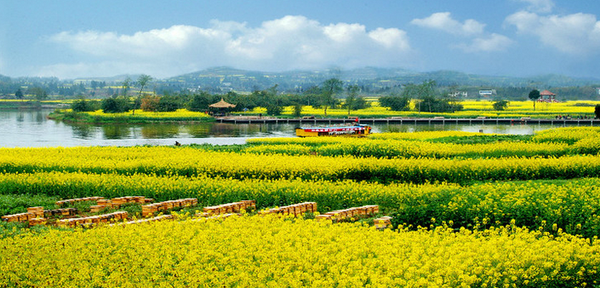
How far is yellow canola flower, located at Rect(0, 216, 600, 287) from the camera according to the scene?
23.1 feet

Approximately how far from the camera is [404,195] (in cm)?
1453

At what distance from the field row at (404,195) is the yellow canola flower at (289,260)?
2.21 m

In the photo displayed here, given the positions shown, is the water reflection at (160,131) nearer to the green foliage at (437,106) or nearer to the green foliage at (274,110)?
the green foliage at (274,110)

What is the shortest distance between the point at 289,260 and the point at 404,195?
24.7 ft

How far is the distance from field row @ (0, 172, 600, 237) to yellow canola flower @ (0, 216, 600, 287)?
2205mm

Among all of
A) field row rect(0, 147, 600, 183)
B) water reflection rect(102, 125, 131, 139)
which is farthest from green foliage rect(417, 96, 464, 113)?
field row rect(0, 147, 600, 183)

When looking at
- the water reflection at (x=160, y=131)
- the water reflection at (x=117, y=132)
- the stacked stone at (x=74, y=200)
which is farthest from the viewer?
the water reflection at (x=160, y=131)

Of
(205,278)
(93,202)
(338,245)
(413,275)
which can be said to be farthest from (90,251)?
(93,202)

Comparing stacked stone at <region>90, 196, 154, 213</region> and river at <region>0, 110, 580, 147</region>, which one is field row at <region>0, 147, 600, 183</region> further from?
river at <region>0, 110, 580, 147</region>

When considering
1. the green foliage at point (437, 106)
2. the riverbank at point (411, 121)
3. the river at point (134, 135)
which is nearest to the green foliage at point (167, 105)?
the riverbank at point (411, 121)

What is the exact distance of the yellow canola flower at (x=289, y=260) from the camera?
23.1 feet

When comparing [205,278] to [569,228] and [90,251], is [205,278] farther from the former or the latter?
[569,228]

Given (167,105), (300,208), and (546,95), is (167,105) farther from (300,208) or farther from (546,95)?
(546,95)

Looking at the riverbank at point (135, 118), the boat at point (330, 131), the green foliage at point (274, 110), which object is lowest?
the boat at point (330, 131)
